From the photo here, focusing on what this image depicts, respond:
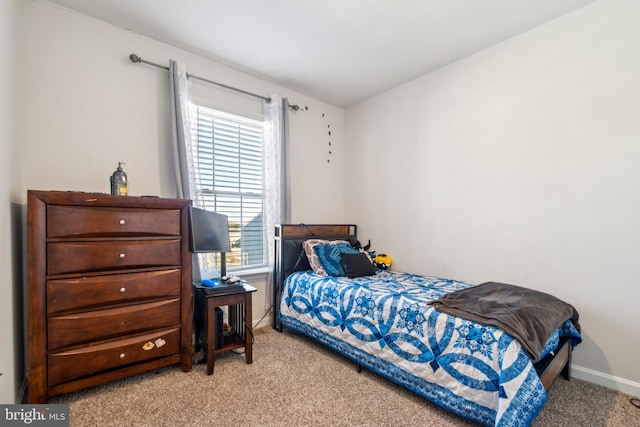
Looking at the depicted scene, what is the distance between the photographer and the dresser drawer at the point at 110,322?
1730 mm

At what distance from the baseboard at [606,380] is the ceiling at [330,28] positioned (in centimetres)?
262

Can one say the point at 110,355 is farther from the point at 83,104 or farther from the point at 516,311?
the point at 516,311

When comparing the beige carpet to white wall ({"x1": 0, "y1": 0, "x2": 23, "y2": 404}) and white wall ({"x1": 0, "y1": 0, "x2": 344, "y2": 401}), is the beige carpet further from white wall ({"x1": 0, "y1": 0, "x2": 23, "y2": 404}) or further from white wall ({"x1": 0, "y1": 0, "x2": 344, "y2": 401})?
white wall ({"x1": 0, "y1": 0, "x2": 344, "y2": 401})

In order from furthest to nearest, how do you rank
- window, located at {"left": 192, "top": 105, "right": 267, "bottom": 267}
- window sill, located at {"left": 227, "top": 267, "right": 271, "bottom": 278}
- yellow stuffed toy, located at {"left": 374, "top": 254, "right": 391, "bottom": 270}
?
yellow stuffed toy, located at {"left": 374, "top": 254, "right": 391, "bottom": 270}, window sill, located at {"left": 227, "top": 267, "right": 271, "bottom": 278}, window, located at {"left": 192, "top": 105, "right": 267, "bottom": 267}

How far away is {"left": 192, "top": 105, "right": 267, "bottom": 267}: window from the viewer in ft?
9.21

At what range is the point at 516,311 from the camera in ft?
5.50

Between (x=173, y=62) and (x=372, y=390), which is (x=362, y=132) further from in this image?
(x=372, y=390)

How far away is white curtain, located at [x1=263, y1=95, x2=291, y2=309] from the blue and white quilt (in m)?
0.60

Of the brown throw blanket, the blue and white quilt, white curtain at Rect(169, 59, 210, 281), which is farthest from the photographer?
white curtain at Rect(169, 59, 210, 281)

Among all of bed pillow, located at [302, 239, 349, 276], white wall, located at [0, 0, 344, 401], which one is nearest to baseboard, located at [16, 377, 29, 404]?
white wall, located at [0, 0, 344, 401]

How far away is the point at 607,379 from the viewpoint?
6.69ft

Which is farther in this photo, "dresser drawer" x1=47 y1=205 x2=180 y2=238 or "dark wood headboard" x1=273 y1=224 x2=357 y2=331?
"dark wood headboard" x1=273 y1=224 x2=357 y2=331

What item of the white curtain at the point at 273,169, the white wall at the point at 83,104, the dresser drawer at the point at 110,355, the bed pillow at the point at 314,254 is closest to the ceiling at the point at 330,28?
the white wall at the point at 83,104

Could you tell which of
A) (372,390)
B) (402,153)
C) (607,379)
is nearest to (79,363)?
(372,390)
